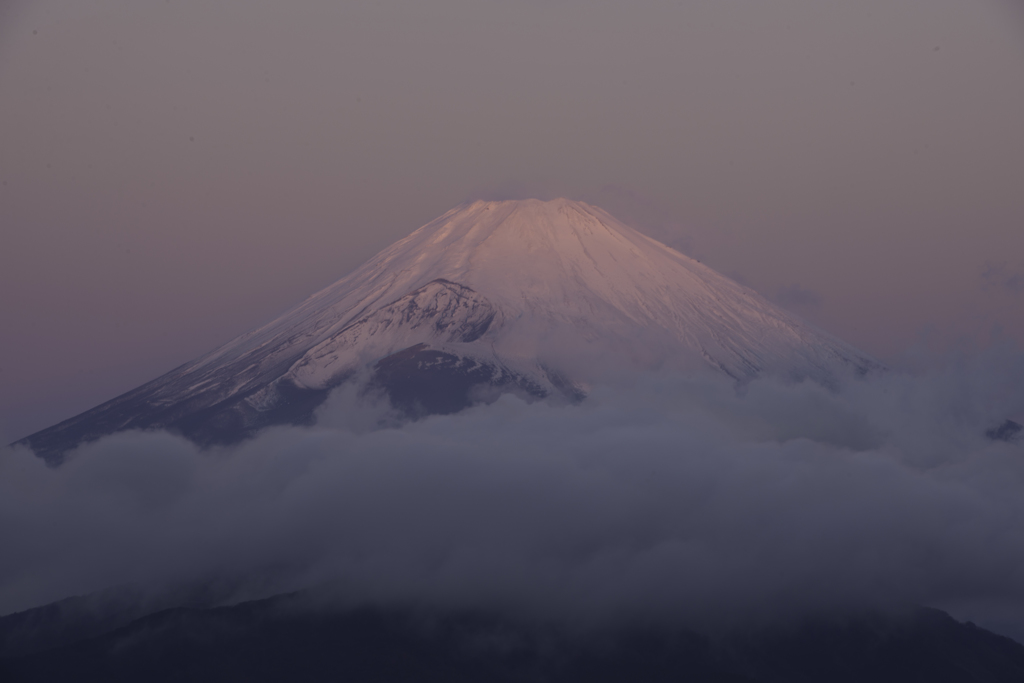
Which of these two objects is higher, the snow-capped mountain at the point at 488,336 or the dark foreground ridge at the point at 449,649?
the snow-capped mountain at the point at 488,336

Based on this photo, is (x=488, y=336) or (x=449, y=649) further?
(x=488, y=336)

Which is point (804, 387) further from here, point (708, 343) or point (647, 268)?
point (647, 268)

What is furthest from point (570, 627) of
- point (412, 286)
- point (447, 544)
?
point (412, 286)

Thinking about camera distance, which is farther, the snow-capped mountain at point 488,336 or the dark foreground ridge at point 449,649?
the snow-capped mountain at point 488,336

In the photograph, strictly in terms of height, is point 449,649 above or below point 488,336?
below

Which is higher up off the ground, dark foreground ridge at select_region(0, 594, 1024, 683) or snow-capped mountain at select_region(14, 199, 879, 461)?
snow-capped mountain at select_region(14, 199, 879, 461)

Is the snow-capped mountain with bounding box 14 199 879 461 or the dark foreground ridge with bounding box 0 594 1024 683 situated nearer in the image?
the dark foreground ridge with bounding box 0 594 1024 683
